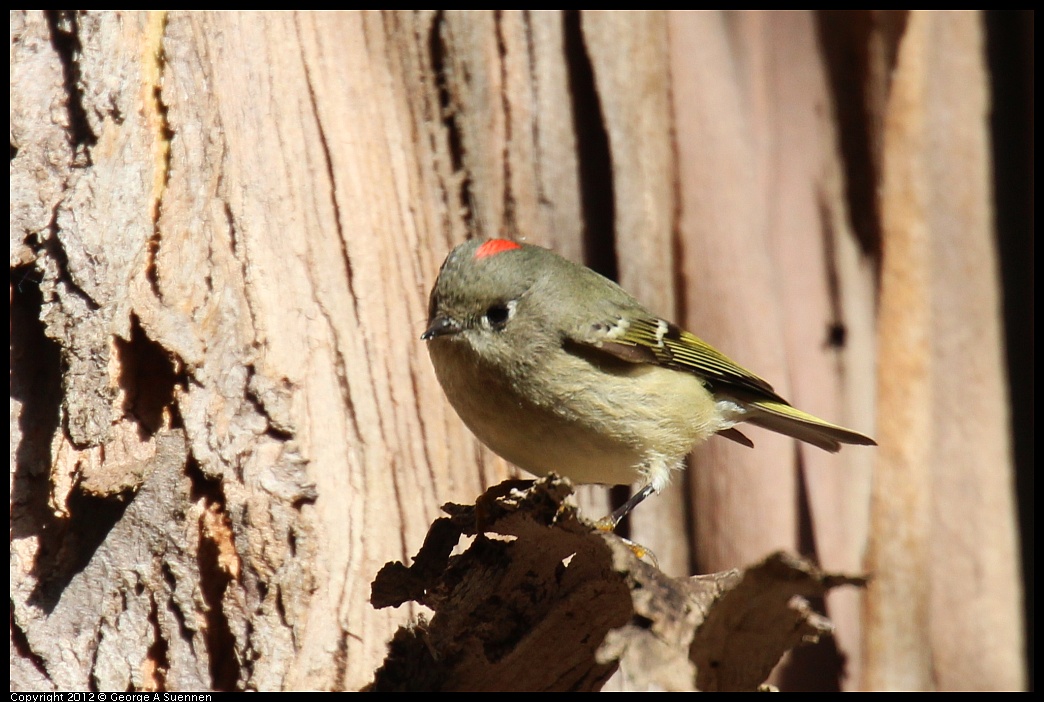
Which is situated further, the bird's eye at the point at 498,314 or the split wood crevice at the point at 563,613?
the bird's eye at the point at 498,314

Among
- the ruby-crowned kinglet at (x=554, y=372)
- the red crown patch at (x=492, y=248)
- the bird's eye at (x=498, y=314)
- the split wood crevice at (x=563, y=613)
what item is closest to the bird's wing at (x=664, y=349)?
the ruby-crowned kinglet at (x=554, y=372)

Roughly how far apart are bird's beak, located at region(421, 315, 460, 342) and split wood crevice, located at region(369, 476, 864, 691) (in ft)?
1.38

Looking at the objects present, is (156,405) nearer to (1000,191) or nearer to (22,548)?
(22,548)

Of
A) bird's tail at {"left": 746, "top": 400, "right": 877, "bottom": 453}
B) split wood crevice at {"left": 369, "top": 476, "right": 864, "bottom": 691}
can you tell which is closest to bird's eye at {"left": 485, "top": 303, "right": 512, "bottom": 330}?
split wood crevice at {"left": 369, "top": 476, "right": 864, "bottom": 691}

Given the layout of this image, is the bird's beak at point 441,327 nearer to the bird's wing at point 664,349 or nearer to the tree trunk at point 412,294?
the tree trunk at point 412,294

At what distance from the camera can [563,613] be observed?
170 centimetres

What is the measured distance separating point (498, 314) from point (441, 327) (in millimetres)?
166

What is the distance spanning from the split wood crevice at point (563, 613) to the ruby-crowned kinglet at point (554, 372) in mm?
284

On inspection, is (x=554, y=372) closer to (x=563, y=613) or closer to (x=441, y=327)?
(x=441, y=327)

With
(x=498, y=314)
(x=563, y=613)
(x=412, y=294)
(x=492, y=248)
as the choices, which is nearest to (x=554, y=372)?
(x=498, y=314)

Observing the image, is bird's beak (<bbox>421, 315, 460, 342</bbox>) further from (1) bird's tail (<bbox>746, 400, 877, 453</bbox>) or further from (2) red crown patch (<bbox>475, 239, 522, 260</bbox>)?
(1) bird's tail (<bbox>746, 400, 877, 453</bbox>)

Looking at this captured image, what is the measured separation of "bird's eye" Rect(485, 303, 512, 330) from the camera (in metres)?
2.27

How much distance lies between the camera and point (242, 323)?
1.98m

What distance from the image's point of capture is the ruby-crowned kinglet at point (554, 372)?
7.18 ft
